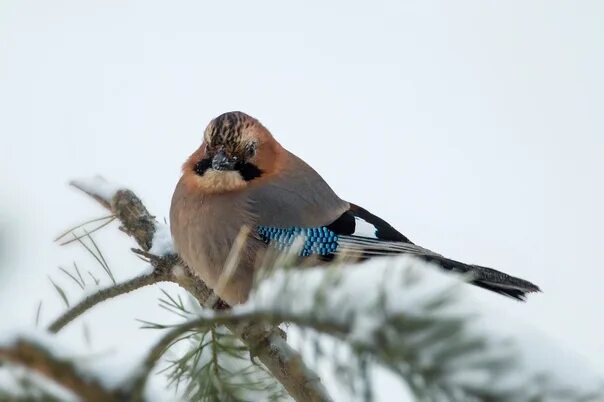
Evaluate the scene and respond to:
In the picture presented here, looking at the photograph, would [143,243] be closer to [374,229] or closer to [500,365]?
[374,229]

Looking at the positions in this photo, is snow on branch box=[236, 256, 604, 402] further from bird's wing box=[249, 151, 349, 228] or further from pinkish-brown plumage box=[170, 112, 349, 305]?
bird's wing box=[249, 151, 349, 228]

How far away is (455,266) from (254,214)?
0.45m

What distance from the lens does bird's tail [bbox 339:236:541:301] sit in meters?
1.66

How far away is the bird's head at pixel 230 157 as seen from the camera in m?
1.86

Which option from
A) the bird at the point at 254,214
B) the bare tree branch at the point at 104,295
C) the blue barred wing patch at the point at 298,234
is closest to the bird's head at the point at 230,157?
the bird at the point at 254,214

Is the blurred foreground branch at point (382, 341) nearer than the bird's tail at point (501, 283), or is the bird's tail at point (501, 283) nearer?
the blurred foreground branch at point (382, 341)

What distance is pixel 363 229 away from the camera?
1.90m

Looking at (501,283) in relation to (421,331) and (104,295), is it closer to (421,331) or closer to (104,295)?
(104,295)

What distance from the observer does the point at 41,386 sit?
503 mm

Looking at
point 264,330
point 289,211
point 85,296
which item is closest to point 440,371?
point 264,330

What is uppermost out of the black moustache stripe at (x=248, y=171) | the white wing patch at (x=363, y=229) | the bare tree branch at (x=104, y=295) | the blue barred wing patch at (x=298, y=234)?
the black moustache stripe at (x=248, y=171)

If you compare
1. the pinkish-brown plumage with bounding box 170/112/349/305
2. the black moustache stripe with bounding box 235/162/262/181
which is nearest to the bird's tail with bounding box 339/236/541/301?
the pinkish-brown plumage with bounding box 170/112/349/305

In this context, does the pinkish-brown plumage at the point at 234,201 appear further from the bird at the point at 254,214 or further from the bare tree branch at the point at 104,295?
the bare tree branch at the point at 104,295

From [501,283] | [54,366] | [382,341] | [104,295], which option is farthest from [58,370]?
[501,283]
